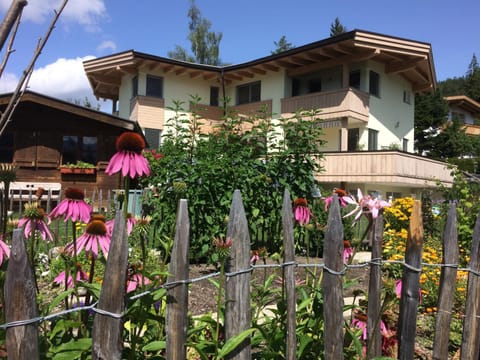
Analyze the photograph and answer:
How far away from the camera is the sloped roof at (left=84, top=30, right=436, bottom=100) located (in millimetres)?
16594

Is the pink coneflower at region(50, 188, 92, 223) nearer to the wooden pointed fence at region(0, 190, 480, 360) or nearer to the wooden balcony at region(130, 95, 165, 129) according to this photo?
the wooden pointed fence at region(0, 190, 480, 360)

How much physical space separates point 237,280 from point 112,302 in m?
0.58

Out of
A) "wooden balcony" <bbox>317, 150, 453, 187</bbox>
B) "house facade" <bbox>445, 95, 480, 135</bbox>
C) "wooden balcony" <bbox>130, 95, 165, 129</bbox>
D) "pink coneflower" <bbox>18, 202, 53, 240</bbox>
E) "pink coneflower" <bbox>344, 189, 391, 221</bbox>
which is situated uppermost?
"house facade" <bbox>445, 95, 480, 135</bbox>

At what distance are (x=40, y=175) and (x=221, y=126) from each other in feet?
35.5

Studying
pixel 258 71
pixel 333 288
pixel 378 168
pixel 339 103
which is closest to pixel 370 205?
pixel 333 288

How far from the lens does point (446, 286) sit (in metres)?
2.37

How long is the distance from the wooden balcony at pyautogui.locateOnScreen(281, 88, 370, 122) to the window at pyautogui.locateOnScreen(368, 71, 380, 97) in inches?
36.2

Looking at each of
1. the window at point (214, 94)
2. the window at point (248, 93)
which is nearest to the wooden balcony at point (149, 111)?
the window at point (214, 94)

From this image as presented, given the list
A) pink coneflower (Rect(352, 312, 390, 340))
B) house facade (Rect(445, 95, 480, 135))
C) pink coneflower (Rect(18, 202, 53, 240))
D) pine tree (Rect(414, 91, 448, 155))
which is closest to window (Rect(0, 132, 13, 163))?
pink coneflower (Rect(18, 202, 53, 240))

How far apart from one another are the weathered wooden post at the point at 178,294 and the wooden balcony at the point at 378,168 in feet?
44.1

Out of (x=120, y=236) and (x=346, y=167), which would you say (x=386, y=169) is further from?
(x=120, y=236)

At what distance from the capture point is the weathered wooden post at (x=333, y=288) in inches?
72.2

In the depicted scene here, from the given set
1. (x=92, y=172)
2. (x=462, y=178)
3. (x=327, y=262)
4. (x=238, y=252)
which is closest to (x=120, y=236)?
(x=238, y=252)

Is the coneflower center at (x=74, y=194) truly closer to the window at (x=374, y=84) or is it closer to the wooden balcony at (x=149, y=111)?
the wooden balcony at (x=149, y=111)
